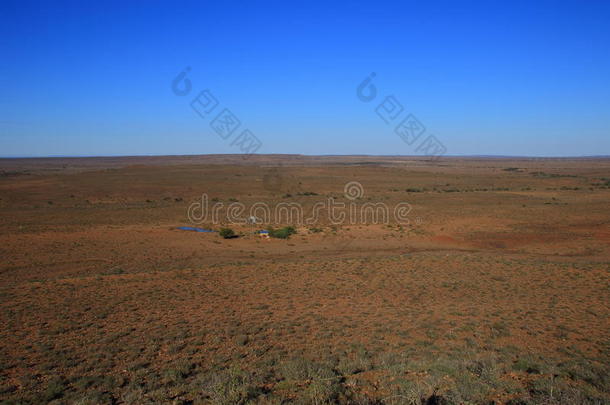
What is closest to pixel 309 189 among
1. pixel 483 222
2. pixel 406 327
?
pixel 483 222

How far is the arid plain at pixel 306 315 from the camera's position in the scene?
6082 mm

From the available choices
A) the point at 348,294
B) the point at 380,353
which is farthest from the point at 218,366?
the point at 348,294

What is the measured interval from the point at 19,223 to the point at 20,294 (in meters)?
16.4

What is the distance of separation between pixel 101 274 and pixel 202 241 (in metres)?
6.87

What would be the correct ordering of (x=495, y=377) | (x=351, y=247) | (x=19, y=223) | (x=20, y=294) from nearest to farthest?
1. (x=495, y=377)
2. (x=20, y=294)
3. (x=351, y=247)
4. (x=19, y=223)

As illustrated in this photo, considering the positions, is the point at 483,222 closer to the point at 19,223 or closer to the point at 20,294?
the point at 20,294

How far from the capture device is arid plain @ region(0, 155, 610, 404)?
6082 mm

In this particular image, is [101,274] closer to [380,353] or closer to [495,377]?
[380,353]

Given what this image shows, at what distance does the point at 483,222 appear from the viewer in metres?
26.8

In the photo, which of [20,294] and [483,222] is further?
[483,222]

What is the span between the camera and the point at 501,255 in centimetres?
1755

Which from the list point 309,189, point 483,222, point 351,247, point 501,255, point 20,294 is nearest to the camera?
point 20,294

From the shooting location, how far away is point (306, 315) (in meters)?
10.0

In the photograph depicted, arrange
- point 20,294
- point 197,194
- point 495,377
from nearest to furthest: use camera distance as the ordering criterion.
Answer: point 495,377
point 20,294
point 197,194
